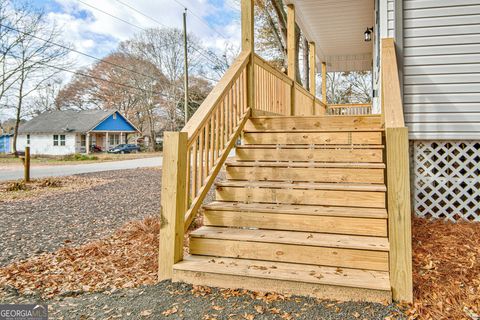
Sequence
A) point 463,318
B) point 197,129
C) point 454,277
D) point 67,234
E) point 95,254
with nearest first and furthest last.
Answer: point 463,318, point 454,277, point 197,129, point 95,254, point 67,234

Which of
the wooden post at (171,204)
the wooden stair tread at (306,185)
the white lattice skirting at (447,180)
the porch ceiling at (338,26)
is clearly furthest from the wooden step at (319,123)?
the porch ceiling at (338,26)

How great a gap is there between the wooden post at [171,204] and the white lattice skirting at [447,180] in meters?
2.91

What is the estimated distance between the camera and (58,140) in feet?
96.1

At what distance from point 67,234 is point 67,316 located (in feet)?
7.84

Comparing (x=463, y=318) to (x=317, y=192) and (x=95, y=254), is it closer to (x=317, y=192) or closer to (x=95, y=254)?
(x=317, y=192)

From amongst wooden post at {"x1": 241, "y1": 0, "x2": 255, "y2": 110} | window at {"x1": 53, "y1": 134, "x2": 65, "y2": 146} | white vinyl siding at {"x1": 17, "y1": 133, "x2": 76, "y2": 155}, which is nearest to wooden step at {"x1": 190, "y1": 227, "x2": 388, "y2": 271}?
wooden post at {"x1": 241, "y1": 0, "x2": 255, "y2": 110}

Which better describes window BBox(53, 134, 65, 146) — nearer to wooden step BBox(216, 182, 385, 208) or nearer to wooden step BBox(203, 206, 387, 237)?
wooden step BBox(216, 182, 385, 208)

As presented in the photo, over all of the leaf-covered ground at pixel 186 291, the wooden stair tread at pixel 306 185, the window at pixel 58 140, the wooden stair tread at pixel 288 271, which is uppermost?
the window at pixel 58 140

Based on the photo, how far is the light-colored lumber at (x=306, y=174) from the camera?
133 inches

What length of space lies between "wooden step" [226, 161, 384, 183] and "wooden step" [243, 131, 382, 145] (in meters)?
0.52

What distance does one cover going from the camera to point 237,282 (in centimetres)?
247

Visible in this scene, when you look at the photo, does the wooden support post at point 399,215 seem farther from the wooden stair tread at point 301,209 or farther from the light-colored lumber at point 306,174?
the light-colored lumber at point 306,174

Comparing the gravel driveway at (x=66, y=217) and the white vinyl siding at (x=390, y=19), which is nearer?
the gravel driveway at (x=66, y=217)

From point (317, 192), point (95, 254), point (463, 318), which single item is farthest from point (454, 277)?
point (95, 254)
